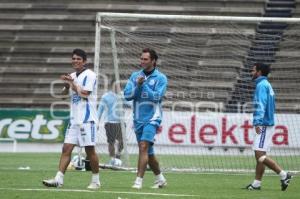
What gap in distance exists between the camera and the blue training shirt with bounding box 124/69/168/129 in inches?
520

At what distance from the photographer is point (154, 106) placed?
13273 mm

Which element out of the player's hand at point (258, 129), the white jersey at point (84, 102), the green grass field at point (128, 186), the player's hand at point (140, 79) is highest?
the player's hand at point (140, 79)

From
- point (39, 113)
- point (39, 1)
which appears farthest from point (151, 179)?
point (39, 1)

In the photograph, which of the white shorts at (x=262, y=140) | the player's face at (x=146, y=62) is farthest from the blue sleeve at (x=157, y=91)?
the white shorts at (x=262, y=140)

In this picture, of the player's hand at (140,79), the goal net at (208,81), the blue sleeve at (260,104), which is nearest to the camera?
the player's hand at (140,79)

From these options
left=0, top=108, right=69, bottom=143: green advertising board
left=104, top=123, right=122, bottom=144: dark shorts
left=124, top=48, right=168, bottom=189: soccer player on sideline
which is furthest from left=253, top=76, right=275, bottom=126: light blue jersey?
left=0, top=108, right=69, bottom=143: green advertising board

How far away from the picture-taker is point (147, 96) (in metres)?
13.2

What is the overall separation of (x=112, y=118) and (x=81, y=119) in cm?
728

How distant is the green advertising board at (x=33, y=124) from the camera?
2723cm

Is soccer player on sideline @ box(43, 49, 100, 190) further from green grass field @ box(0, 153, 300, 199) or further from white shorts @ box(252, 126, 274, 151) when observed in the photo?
white shorts @ box(252, 126, 274, 151)

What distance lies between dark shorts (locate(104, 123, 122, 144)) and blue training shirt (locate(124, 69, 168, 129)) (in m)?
6.44

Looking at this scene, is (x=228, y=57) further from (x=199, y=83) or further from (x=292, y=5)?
(x=292, y=5)

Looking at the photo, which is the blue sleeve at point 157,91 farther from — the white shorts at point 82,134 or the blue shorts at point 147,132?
the white shorts at point 82,134

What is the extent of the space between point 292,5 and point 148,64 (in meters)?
17.9
